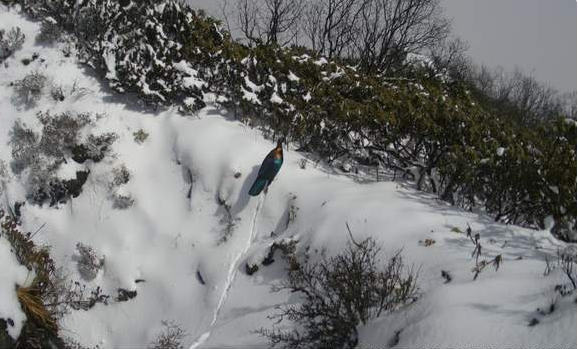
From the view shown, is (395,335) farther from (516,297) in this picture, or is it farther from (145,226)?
(145,226)

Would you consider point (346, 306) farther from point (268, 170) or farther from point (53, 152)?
point (53, 152)

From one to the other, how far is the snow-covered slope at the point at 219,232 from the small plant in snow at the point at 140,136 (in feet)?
0.29

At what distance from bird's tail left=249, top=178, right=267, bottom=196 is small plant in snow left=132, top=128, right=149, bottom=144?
3.08m

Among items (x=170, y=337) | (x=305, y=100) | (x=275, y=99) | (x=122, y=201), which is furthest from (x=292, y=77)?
(x=170, y=337)

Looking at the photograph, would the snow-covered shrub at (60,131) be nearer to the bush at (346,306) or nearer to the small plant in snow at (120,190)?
the small plant in snow at (120,190)

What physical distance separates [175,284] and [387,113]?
19.1 feet

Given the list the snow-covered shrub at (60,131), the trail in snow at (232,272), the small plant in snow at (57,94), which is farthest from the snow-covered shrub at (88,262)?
the small plant in snow at (57,94)

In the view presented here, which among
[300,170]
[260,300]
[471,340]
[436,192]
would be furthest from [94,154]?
[471,340]

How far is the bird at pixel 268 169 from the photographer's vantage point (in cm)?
795

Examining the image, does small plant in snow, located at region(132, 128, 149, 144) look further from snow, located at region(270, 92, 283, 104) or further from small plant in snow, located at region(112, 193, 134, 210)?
snow, located at region(270, 92, 283, 104)

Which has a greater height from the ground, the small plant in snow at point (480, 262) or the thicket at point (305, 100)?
the thicket at point (305, 100)

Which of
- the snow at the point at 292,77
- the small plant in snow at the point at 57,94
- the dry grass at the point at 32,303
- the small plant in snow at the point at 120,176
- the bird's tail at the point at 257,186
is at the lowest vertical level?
the dry grass at the point at 32,303

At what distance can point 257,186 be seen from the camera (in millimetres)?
8117

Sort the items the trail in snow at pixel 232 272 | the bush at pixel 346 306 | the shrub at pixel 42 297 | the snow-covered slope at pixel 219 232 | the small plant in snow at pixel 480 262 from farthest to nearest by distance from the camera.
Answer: the trail in snow at pixel 232 272
the shrub at pixel 42 297
the small plant in snow at pixel 480 262
the bush at pixel 346 306
the snow-covered slope at pixel 219 232
